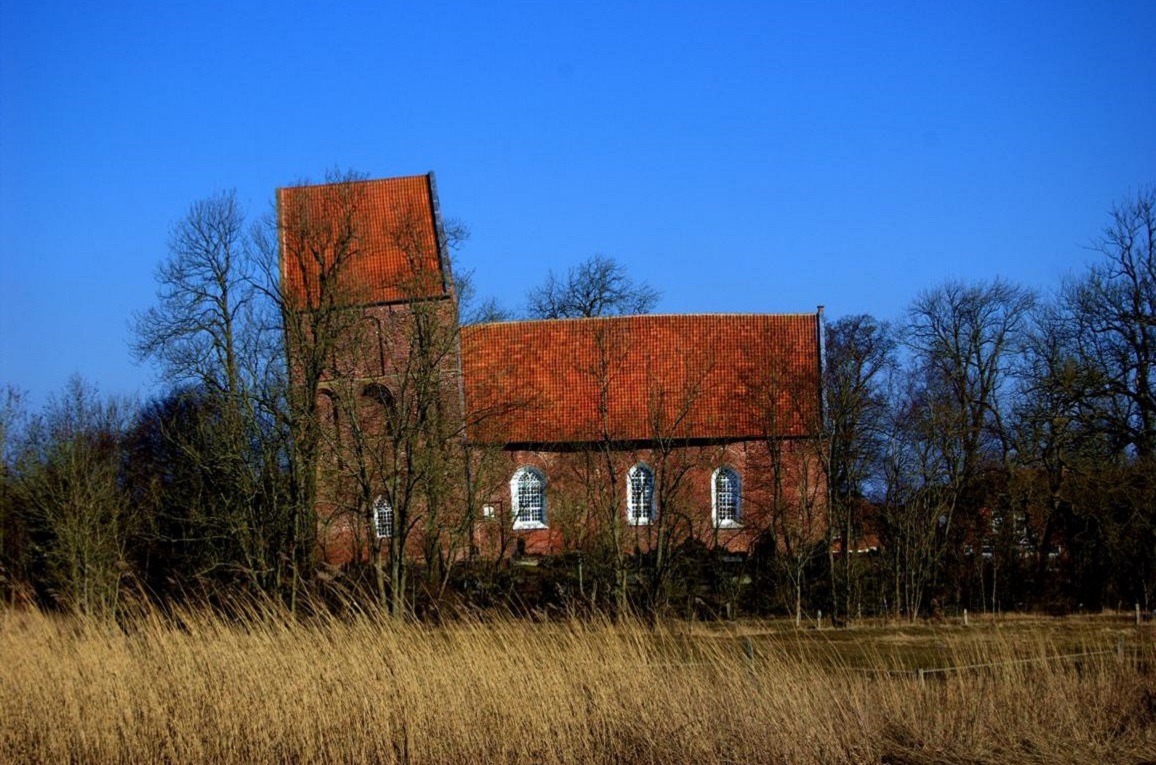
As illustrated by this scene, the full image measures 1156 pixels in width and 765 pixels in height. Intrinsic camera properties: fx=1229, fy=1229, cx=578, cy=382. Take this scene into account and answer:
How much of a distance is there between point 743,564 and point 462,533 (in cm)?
828

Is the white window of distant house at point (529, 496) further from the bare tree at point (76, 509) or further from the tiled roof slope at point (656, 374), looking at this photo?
the bare tree at point (76, 509)

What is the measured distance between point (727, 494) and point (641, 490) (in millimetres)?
4027

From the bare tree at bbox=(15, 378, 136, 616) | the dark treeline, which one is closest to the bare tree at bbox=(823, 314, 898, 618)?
the dark treeline

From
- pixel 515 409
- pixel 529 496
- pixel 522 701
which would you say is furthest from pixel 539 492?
pixel 522 701

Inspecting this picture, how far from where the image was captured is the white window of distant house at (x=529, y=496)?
123 ft

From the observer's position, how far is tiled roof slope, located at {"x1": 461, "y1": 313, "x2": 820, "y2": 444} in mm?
36688

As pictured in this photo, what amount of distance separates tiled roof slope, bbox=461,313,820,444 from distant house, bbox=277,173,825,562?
7cm

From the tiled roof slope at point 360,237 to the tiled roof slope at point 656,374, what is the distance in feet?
12.6

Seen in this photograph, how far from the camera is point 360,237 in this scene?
34969mm

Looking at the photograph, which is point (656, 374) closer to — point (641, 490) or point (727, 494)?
point (727, 494)

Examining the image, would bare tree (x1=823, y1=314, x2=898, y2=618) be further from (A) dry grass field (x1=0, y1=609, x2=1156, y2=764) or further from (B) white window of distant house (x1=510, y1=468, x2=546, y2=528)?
(A) dry grass field (x1=0, y1=609, x2=1156, y2=764)

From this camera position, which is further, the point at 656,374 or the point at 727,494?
the point at 656,374

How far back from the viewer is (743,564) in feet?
106

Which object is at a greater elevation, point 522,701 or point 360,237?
point 360,237
